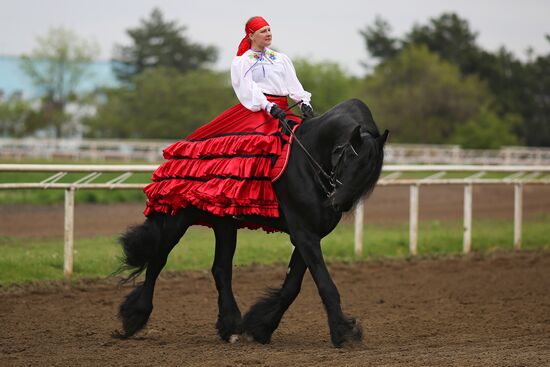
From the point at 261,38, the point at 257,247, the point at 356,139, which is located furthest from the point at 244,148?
the point at 257,247

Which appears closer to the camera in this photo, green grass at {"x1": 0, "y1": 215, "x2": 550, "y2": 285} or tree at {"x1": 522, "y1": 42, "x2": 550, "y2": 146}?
green grass at {"x1": 0, "y1": 215, "x2": 550, "y2": 285}

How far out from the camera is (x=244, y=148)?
680 centimetres

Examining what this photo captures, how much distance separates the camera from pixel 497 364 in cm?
550

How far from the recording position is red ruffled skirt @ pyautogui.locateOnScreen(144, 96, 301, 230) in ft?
22.0

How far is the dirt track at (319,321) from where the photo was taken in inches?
237

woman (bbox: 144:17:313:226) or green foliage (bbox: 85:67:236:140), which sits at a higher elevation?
green foliage (bbox: 85:67:236:140)

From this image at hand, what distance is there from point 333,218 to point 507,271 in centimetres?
609

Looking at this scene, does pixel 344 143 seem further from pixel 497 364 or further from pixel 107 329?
pixel 107 329

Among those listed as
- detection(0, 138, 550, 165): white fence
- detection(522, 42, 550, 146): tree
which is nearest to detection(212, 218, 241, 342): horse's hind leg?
detection(0, 138, 550, 165): white fence

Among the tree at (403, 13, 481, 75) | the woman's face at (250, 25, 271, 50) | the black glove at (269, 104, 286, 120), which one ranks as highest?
the tree at (403, 13, 481, 75)

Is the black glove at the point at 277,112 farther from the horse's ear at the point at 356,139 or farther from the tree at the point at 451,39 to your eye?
the tree at the point at 451,39

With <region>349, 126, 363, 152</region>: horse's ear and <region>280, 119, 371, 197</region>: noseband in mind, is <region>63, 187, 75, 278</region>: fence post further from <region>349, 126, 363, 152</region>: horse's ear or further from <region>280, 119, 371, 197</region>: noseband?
<region>349, 126, 363, 152</region>: horse's ear

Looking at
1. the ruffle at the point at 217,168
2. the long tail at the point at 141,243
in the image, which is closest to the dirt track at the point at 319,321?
the long tail at the point at 141,243

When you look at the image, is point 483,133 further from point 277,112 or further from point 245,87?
point 277,112
